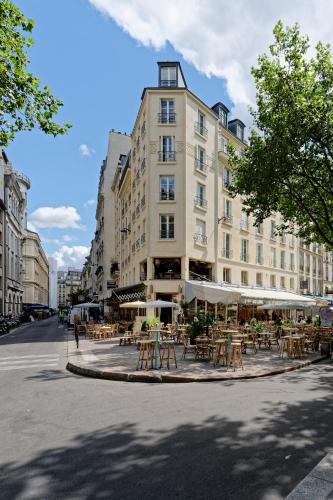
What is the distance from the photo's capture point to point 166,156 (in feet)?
85.4

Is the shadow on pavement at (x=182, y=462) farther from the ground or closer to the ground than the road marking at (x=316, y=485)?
closer to the ground

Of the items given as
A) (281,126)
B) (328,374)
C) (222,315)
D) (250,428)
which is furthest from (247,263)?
(250,428)

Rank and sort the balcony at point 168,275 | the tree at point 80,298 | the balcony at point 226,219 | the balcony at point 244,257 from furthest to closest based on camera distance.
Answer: the tree at point 80,298 < the balcony at point 244,257 < the balcony at point 226,219 < the balcony at point 168,275

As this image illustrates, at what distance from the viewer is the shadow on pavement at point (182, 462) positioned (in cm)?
356

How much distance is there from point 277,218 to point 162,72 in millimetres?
18186

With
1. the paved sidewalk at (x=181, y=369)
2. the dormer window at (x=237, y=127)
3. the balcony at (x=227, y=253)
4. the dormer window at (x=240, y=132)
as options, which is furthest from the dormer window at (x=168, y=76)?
the paved sidewalk at (x=181, y=369)

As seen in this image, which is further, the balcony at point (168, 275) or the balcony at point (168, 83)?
the balcony at point (168, 83)

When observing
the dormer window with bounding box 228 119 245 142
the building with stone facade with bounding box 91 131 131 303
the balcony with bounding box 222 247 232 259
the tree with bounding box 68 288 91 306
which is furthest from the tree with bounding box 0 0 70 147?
the tree with bounding box 68 288 91 306

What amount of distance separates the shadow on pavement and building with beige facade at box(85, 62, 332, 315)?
51.8ft

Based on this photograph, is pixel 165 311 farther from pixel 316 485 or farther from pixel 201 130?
pixel 316 485

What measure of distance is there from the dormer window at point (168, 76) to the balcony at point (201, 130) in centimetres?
343

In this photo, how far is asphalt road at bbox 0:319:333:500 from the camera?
3652mm

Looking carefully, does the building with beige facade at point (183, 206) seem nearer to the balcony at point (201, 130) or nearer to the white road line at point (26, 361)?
the balcony at point (201, 130)

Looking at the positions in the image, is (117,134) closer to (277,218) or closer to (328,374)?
(277,218)
